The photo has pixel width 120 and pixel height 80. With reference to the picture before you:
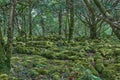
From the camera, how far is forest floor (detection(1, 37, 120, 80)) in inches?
Result: 305

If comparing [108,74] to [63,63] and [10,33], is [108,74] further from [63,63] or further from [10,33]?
[10,33]

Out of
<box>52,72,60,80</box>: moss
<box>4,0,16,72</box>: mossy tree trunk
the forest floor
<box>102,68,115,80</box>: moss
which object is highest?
<box>4,0,16,72</box>: mossy tree trunk

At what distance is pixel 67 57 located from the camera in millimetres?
10320

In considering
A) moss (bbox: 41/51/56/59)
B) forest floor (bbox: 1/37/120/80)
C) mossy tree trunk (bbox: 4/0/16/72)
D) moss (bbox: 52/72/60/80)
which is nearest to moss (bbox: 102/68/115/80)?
forest floor (bbox: 1/37/120/80)

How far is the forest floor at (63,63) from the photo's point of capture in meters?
7.74

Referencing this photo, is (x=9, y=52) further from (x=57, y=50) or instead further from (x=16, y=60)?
(x=57, y=50)

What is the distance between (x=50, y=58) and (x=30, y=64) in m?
1.64

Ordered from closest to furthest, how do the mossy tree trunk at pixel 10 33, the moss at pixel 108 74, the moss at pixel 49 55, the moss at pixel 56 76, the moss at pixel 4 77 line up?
the mossy tree trunk at pixel 10 33
the moss at pixel 4 77
the moss at pixel 56 76
the moss at pixel 108 74
the moss at pixel 49 55

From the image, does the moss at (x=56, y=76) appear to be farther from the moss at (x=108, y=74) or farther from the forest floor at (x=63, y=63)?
the moss at (x=108, y=74)

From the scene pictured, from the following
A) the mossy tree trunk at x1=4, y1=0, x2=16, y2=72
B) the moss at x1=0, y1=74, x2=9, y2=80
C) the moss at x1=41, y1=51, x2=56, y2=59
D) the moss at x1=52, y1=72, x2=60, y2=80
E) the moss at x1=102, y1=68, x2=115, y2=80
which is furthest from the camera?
the moss at x1=41, y1=51, x2=56, y2=59

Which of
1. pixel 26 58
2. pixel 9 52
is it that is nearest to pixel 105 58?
pixel 26 58

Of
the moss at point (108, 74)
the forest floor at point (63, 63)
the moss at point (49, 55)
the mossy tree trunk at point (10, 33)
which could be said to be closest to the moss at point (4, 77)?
the forest floor at point (63, 63)

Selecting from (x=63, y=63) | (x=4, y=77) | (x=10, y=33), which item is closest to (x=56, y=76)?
(x=4, y=77)

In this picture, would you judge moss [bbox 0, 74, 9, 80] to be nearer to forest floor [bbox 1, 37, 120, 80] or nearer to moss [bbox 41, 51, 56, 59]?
forest floor [bbox 1, 37, 120, 80]
